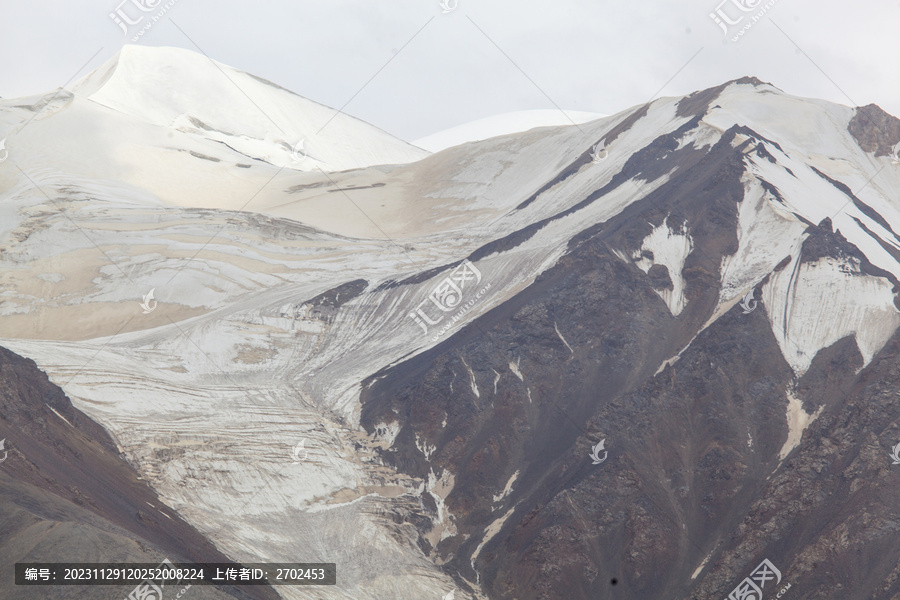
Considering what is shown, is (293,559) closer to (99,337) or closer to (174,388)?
(174,388)

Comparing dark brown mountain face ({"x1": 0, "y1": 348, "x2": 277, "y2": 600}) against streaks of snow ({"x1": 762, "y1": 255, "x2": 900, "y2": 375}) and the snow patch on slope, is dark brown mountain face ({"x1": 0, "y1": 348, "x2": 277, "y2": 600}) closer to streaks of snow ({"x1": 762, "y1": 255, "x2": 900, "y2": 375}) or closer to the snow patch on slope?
the snow patch on slope

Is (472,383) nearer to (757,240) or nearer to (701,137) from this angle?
(757,240)

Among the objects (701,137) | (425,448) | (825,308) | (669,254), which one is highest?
(701,137)

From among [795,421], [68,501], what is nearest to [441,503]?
[795,421]

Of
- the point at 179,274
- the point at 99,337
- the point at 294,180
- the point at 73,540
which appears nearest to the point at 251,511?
the point at 73,540

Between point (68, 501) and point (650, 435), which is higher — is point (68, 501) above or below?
below

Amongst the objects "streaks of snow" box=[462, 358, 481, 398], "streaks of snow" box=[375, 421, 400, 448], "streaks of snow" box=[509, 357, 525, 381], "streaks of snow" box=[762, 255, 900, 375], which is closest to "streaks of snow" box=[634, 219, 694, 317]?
"streaks of snow" box=[762, 255, 900, 375]
